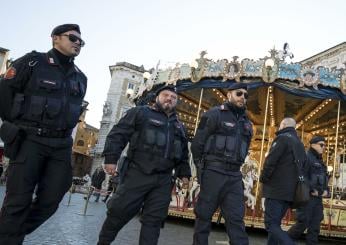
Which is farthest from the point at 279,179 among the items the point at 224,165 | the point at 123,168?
the point at 123,168

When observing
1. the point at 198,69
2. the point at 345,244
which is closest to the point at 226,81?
the point at 198,69

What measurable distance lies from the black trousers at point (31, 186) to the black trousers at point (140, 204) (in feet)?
2.41

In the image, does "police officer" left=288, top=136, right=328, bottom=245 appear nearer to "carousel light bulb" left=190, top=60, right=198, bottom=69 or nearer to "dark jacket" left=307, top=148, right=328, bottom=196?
"dark jacket" left=307, top=148, right=328, bottom=196

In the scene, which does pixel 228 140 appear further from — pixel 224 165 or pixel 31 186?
pixel 31 186

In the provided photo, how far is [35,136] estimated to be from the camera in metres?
3.23

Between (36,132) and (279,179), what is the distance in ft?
10.5

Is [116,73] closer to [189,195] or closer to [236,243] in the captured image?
[189,195]

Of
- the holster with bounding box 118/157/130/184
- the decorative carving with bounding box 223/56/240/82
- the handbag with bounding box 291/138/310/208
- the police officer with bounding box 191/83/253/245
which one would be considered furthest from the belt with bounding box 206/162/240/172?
the decorative carving with bounding box 223/56/240/82

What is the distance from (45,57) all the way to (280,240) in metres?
3.41

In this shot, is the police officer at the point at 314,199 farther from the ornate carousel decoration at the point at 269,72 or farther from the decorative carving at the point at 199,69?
the decorative carving at the point at 199,69

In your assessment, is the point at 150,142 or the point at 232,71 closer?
the point at 150,142

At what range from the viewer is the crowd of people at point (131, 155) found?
322 cm

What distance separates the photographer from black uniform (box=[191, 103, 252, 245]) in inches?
168

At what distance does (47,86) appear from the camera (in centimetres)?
331
